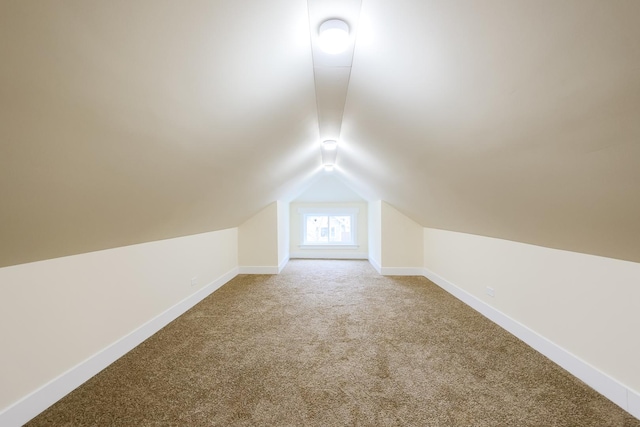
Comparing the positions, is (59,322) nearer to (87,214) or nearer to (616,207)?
(87,214)

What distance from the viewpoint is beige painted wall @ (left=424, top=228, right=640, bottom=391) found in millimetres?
1664

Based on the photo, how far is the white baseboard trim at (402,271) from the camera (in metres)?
5.21

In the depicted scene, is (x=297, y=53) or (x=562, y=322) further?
(x=562, y=322)

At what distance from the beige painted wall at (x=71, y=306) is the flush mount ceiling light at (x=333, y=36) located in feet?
6.83

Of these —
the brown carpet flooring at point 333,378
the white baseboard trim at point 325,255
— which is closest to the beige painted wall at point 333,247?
the white baseboard trim at point 325,255

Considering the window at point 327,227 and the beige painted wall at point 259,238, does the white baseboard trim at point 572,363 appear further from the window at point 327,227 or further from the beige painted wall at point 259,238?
the window at point 327,227

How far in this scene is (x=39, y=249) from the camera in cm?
158

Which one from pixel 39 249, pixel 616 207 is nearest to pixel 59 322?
pixel 39 249

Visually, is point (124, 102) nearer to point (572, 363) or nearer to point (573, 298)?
point (573, 298)

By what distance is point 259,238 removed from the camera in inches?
212

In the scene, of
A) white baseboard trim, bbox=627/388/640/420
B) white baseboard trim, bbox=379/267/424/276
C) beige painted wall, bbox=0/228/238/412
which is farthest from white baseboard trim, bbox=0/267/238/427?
white baseboard trim, bbox=379/267/424/276

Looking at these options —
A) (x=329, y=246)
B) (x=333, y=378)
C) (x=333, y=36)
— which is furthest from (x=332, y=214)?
(x=333, y=36)

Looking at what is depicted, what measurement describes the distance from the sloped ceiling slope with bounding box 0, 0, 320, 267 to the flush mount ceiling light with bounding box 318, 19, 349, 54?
0.26ft

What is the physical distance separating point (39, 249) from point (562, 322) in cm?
351
